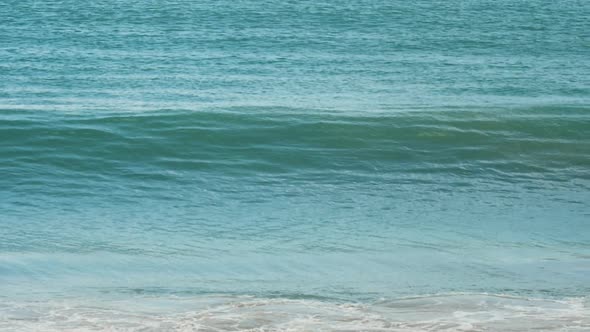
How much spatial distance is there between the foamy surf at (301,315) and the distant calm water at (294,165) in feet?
0.17

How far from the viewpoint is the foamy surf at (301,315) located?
13.9 m

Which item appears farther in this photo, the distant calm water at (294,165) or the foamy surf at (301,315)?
the distant calm water at (294,165)

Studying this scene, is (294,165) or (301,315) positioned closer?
(301,315)

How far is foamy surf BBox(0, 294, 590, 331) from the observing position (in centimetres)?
1388

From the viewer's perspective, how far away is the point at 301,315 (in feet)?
47.6

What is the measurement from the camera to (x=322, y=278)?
54.6ft

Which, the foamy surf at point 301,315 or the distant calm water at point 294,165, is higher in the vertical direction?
the foamy surf at point 301,315

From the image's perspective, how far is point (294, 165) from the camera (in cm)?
2488

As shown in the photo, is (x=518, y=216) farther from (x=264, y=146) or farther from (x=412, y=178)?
(x=264, y=146)

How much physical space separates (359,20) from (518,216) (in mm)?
17896

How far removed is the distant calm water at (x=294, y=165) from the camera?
50.6 feet

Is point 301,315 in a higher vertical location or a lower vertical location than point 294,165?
higher

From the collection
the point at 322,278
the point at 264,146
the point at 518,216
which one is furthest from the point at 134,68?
the point at 322,278

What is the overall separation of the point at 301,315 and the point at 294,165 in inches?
417
